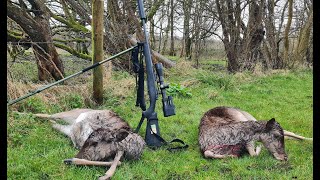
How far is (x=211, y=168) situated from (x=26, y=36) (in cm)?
549

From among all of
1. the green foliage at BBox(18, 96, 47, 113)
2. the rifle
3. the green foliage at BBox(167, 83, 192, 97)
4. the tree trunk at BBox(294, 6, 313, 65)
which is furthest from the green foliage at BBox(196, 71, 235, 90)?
the tree trunk at BBox(294, 6, 313, 65)

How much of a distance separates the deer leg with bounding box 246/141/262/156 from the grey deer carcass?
1.41 meters

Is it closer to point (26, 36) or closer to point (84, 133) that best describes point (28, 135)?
point (84, 133)

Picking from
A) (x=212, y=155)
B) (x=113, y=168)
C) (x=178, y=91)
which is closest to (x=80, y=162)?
(x=113, y=168)

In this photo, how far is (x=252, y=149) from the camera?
16.1 ft

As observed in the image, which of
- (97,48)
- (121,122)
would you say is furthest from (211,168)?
(97,48)

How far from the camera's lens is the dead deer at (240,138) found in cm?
484

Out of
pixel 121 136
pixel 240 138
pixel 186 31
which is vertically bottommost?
pixel 240 138

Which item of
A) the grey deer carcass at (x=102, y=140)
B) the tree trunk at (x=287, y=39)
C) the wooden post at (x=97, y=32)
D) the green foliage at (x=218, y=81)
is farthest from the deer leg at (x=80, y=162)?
the tree trunk at (x=287, y=39)

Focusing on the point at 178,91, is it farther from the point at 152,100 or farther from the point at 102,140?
the point at 102,140

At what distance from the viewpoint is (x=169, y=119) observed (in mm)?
6676

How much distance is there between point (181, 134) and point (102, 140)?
1.74 m

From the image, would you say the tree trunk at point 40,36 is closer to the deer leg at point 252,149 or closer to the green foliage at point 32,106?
the green foliage at point 32,106

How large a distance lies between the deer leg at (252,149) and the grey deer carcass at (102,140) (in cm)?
141
